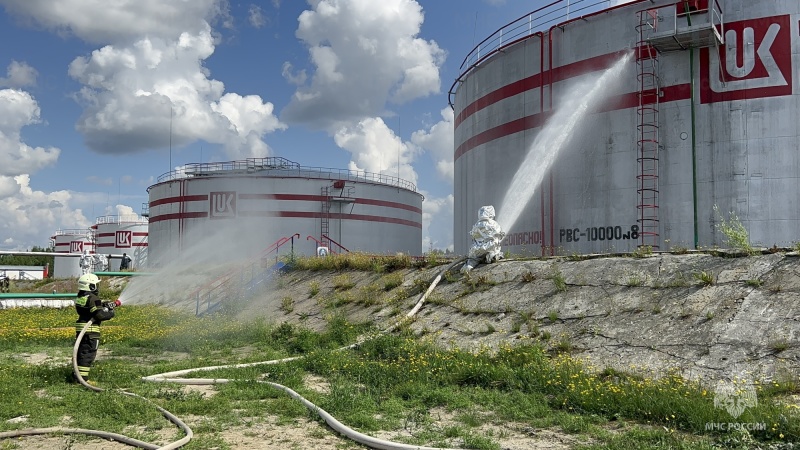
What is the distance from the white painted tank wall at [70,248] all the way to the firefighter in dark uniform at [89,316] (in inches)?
2420

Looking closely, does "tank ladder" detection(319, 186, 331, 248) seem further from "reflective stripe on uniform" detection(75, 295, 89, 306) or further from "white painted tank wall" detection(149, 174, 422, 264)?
"reflective stripe on uniform" detection(75, 295, 89, 306)

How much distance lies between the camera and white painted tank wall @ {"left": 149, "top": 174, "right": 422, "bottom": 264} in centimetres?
4181

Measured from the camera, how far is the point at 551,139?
19.5 metres

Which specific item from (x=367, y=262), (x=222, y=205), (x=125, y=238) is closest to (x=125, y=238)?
(x=125, y=238)

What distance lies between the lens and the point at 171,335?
52.9ft

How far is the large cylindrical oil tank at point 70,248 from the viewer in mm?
68875

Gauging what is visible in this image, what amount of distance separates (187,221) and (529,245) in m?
31.1

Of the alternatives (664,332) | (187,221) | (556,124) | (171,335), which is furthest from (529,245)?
(187,221)

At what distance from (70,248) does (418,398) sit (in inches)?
3042

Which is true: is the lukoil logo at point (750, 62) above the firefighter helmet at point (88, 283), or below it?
above

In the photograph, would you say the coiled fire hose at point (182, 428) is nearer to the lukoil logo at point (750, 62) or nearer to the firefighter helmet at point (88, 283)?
the firefighter helmet at point (88, 283)

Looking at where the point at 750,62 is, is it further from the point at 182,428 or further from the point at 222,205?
the point at 222,205

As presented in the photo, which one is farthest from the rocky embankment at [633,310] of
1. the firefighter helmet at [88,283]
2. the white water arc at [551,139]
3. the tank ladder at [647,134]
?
the firefighter helmet at [88,283]

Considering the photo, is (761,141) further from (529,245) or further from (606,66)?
(529,245)
